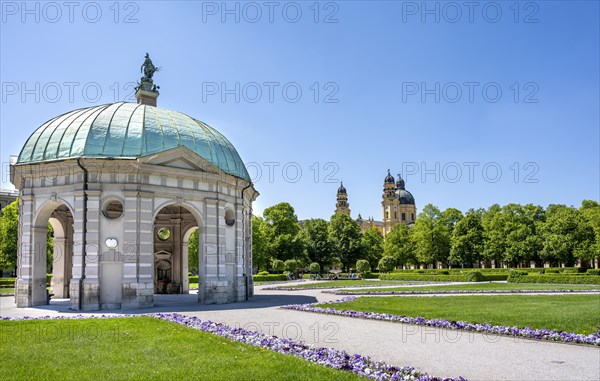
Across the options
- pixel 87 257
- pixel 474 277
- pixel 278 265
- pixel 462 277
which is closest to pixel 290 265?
pixel 278 265

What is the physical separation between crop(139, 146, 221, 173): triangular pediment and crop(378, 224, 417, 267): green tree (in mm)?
80801

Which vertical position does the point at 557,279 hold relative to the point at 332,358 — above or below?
below

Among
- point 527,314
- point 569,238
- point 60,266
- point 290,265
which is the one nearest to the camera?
point 527,314

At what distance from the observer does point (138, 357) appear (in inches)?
500

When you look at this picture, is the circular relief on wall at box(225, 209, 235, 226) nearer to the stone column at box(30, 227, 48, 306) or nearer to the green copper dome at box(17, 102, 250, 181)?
the green copper dome at box(17, 102, 250, 181)

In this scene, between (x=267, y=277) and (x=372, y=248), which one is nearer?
(x=267, y=277)

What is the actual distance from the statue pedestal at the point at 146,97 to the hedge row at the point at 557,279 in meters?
43.7

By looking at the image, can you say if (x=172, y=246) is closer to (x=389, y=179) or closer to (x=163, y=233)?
(x=163, y=233)

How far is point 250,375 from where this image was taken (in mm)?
10898

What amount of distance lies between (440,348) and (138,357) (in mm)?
8564

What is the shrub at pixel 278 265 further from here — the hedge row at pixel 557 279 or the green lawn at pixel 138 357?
the green lawn at pixel 138 357

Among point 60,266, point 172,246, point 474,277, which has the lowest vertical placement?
point 474,277

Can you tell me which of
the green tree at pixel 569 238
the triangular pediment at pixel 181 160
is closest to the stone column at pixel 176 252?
the triangular pediment at pixel 181 160

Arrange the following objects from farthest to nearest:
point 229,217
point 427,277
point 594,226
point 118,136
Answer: point 594,226, point 427,277, point 229,217, point 118,136
